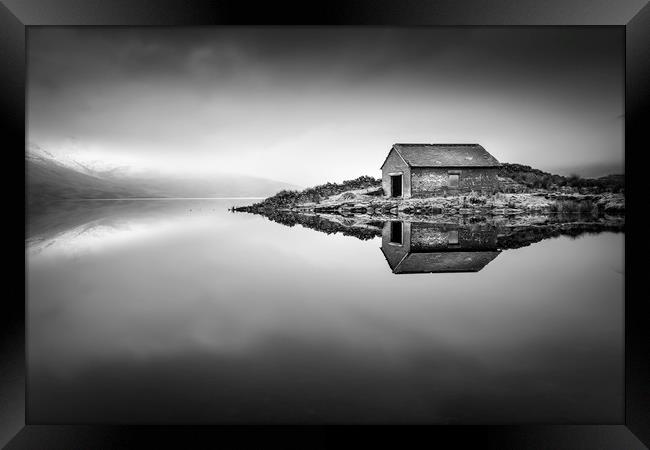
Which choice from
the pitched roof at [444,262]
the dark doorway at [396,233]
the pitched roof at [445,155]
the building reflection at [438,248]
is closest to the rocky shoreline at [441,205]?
the pitched roof at [445,155]

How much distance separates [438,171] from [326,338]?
9.86m

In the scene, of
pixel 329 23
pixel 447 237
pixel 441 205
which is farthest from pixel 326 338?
pixel 441 205

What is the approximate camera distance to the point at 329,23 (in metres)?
3.11

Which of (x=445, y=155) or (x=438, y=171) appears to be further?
(x=445, y=155)

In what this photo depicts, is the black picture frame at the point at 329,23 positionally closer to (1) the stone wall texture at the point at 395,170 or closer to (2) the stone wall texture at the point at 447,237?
(2) the stone wall texture at the point at 447,237

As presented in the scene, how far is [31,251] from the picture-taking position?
218 inches

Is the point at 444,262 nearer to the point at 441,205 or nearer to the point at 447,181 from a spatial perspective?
the point at 441,205

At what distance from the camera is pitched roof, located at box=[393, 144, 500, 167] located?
1223cm

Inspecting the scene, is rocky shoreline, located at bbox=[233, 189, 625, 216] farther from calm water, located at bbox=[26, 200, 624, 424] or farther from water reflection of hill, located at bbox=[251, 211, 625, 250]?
calm water, located at bbox=[26, 200, 624, 424]

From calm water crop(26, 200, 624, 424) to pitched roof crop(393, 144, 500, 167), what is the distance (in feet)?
22.2

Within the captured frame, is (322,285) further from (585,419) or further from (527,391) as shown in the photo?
(585,419)

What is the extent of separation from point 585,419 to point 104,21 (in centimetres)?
372

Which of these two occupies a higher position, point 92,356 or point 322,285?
point 322,285
